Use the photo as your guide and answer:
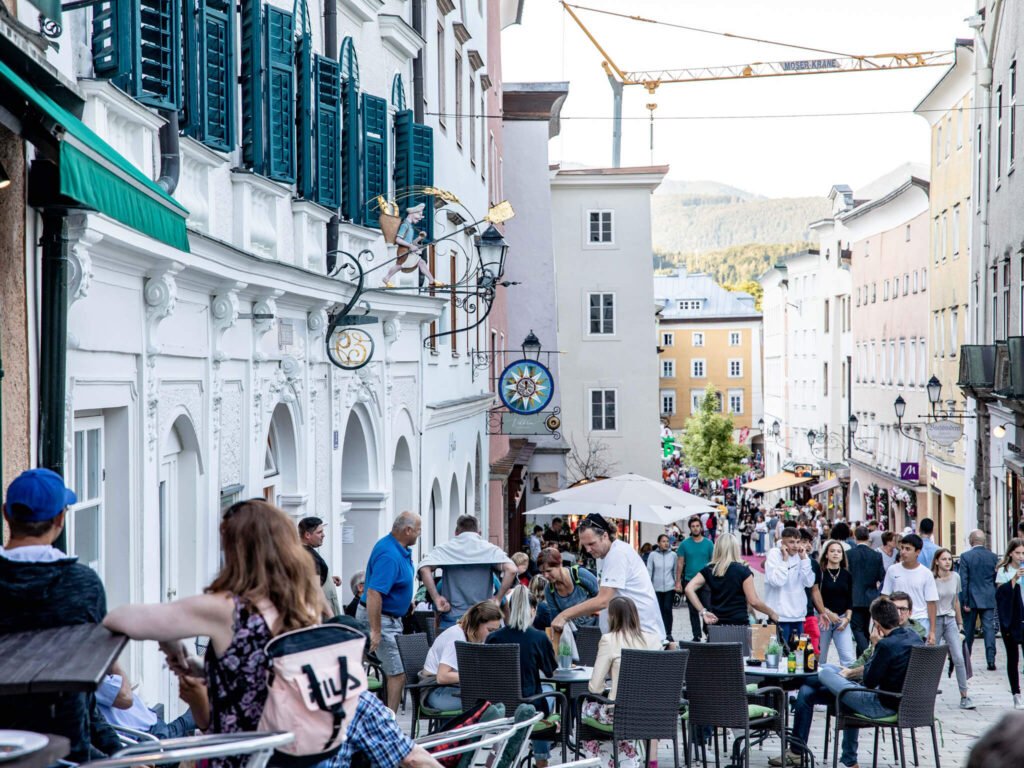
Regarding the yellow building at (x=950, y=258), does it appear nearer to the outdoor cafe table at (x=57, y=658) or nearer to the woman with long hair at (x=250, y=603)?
the woman with long hair at (x=250, y=603)

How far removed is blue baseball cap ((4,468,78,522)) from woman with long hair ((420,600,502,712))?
586cm

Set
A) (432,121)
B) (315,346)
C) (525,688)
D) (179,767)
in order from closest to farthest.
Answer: (179,767) < (525,688) < (315,346) < (432,121)

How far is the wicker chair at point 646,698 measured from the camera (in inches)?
384

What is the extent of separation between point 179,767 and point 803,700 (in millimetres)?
6497

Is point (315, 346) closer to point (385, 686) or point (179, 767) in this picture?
point (385, 686)

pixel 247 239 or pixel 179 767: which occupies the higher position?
pixel 247 239

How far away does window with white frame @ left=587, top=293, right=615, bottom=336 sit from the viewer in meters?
49.6

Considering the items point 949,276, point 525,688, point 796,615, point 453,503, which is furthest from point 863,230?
point 525,688

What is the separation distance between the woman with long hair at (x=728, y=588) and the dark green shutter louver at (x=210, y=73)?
589cm

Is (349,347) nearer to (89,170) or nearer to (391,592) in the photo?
(391,592)

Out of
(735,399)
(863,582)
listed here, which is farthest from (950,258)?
(735,399)

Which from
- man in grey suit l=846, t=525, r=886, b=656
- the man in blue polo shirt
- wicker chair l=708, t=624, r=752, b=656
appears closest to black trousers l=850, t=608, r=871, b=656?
man in grey suit l=846, t=525, r=886, b=656

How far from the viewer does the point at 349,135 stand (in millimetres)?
15672

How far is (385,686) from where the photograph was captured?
1192 centimetres
